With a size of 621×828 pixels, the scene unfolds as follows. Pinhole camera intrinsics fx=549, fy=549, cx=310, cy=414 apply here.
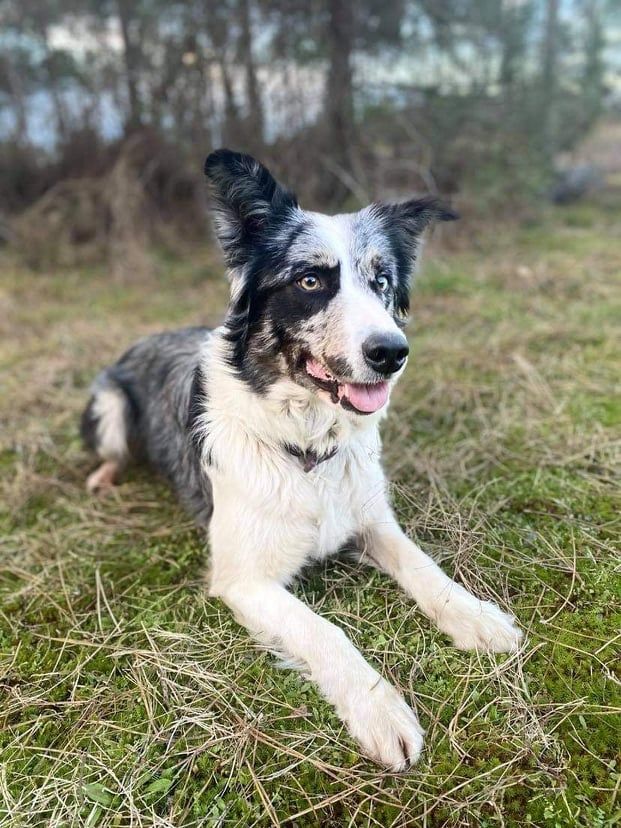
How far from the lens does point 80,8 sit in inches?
456

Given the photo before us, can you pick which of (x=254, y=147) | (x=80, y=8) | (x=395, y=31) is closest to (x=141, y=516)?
(x=254, y=147)

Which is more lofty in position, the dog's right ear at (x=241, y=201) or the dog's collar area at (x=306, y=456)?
the dog's right ear at (x=241, y=201)

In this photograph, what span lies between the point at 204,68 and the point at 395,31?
3.61 metres

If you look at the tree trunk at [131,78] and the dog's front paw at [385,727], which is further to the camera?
the tree trunk at [131,78]

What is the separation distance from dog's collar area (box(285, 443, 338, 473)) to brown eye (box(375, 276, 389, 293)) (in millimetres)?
872

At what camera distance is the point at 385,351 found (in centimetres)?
231

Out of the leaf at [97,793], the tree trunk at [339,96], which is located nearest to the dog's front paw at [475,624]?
the leaf at [97,793]

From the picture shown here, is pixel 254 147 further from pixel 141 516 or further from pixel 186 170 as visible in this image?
pixel 141 516

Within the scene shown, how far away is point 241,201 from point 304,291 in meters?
0.55

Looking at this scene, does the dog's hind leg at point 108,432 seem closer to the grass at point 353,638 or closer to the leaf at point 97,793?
the grass at point 353,638

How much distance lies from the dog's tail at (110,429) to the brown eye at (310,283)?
2021 millimetres

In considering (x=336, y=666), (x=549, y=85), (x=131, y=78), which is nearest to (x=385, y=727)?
(x=336, y=666)

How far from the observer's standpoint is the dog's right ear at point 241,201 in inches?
101

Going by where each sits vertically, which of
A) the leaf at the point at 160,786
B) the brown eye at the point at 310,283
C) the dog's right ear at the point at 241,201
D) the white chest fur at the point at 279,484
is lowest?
the leaf at the point at 160,786
